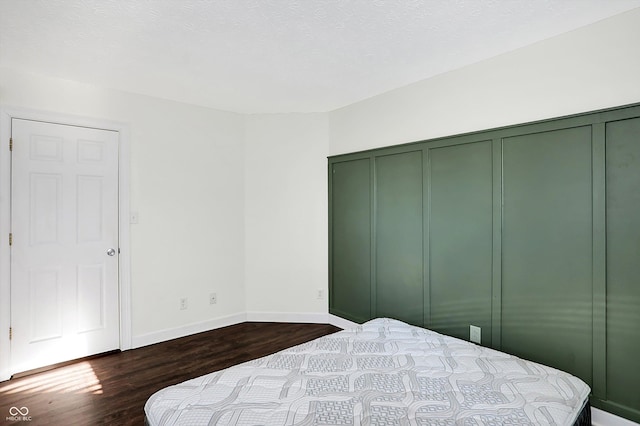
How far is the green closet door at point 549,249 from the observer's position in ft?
6.88

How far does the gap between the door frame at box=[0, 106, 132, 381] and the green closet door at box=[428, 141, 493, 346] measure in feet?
9.43

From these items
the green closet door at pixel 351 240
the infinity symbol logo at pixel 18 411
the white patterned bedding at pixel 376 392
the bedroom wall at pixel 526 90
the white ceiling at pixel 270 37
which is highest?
the white ceiling at pixel 270 37

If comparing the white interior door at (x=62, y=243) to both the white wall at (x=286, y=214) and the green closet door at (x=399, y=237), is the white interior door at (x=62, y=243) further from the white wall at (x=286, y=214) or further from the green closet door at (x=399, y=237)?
the green closet door at (x=399, y=237)

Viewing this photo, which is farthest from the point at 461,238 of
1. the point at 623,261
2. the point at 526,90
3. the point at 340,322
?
the point at 340,322

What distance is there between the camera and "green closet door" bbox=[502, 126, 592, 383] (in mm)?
2098

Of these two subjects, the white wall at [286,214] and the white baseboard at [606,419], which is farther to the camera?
the white wall at [286,214]

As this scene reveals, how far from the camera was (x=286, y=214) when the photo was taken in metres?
4.01

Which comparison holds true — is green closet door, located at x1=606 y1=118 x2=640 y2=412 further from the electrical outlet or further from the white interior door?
the white interior door

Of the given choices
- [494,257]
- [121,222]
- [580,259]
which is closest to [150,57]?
[121,222]

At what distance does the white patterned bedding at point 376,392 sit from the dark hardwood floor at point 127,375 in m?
1.00

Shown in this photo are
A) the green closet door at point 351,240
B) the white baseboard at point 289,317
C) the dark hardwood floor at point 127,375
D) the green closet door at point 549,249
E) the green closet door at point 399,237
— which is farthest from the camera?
the white baseboard at point 289,317

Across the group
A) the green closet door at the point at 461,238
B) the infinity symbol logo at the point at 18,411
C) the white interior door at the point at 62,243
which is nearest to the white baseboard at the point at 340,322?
the green closet door at the point at 461,238

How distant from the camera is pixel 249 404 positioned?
1.47m

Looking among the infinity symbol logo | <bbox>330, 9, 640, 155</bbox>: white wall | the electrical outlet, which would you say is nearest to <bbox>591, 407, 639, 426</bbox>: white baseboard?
the electrical outlet
